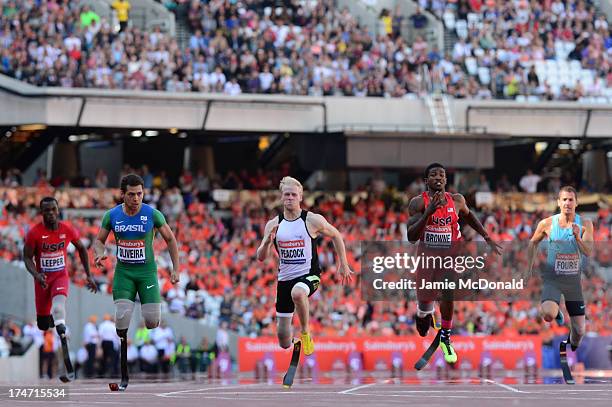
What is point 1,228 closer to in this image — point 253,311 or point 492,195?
point 253,311

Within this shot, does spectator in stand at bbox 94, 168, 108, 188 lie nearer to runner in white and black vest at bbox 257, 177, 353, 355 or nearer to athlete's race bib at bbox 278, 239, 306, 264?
runner in white and black vest at bbox 257, 177, 353, 355

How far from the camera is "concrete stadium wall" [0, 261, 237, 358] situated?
35844 mm

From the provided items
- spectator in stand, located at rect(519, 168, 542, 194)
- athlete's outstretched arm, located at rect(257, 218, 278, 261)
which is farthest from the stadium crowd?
athlete's outstretched arm, located at rect(257, 218, 278, 261)

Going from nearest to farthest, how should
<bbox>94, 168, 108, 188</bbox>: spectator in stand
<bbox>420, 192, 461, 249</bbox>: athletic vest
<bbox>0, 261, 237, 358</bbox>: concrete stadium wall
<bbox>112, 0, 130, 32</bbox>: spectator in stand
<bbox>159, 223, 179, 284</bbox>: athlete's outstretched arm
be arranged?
<bbox>159, 223, 179, 284</bbox>: athlete's outstretched arm, <bbox>420, 192, 461, 249</bbox>: athletic vest, <bbox>0, 261, 237, 358</bbox>: concrete stadium wall, <bbox>94, 168, 108, 188</bbox>: spectator in stand, <bbox>112, 0, 130, 32</bbox>: spectator in stand

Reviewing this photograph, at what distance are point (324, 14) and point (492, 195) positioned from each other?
7508mm

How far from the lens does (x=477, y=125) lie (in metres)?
45.3

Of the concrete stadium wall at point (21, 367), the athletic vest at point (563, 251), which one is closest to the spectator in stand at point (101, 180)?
the concrete stadium wall at point (21, 367)

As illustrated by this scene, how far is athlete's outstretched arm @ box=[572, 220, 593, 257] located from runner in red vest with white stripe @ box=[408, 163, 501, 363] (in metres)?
1.18

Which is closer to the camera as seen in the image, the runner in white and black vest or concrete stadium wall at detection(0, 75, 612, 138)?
the runner in white and black vest

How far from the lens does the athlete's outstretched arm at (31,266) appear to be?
2123 cm

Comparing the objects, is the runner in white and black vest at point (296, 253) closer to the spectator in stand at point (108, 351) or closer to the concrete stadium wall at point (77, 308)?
the spectator in stand at point (108, 351)

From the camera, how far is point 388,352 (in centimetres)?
3491

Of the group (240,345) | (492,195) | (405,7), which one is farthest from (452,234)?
(405,7)

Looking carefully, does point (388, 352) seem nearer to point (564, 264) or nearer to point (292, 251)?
point (564, 264)
